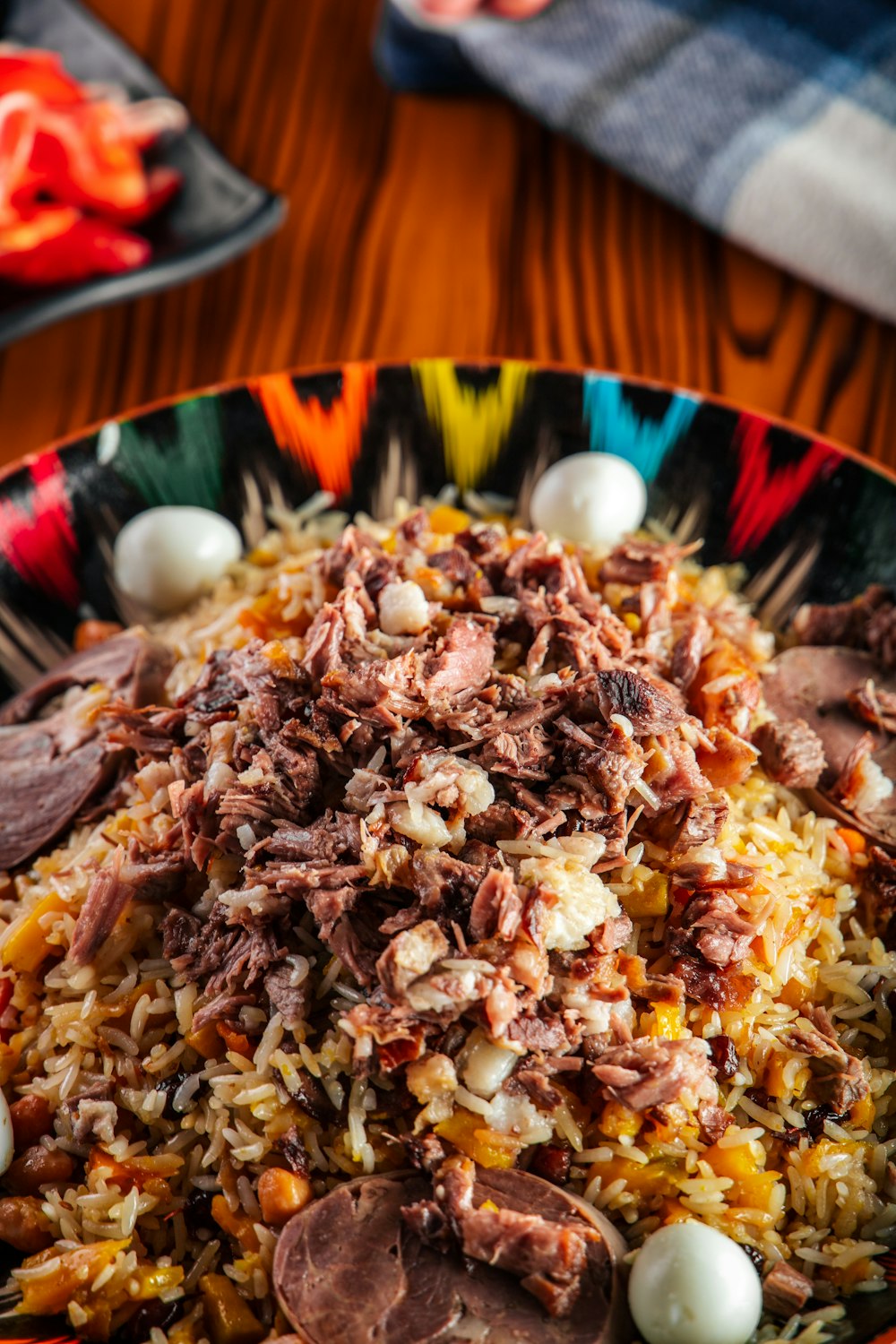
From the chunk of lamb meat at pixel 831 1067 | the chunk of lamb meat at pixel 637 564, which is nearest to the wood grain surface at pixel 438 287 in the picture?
the chunk of lamb meat at pixel 637 564

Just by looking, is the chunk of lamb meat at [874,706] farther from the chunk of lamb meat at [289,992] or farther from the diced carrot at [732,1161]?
the chunk of lamb meat at [289,992]

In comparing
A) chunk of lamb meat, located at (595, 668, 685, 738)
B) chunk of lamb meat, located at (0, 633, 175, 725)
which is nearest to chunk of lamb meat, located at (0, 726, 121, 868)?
chunk of lamb meat, located at (0, 633, 175, 725)

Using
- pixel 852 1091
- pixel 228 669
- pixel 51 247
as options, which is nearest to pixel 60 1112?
pixel 228 669

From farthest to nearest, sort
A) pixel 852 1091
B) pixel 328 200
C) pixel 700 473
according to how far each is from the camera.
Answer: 1. pixel 328 200
2. pixel 700 473
3. pixel 852 1091

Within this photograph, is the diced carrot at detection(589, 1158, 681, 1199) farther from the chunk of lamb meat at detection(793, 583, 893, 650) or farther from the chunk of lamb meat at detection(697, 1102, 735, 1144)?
the chunk of lamb meat at detection(793, 583, 893, 650)

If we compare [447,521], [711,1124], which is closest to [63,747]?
[447,521]

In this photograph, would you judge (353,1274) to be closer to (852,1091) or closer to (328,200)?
(852,1091)
